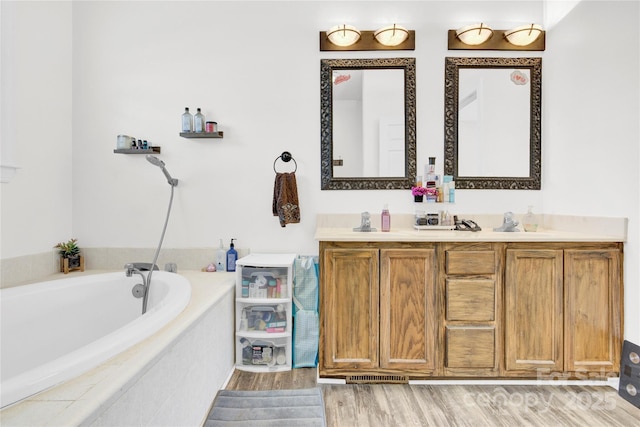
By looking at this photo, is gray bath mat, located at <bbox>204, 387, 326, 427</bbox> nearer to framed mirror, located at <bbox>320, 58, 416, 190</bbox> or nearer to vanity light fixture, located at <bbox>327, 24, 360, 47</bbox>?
framed mirror, located at <bbox>320, 58, 416, 190</bbox>

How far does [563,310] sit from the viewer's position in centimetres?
191

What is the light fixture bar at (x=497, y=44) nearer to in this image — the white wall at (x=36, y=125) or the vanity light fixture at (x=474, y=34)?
the vanity light fixture at (x=474, y=34)

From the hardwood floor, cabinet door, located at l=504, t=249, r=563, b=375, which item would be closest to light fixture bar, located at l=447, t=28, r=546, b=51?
cabinet door, located at l=504, t=249, r=563, b=375

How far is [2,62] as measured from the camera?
191 cm

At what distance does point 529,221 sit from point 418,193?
84 centimetres

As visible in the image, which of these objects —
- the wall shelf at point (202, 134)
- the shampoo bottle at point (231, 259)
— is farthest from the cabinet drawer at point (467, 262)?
the wall shelf at point (202, 134)

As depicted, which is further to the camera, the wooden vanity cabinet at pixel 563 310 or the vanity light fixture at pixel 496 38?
the vanity light fixture at pixel 496 38

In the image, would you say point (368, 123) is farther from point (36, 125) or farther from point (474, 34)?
point (36, 125)

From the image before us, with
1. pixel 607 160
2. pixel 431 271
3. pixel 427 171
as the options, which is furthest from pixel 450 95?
pixel 431 271

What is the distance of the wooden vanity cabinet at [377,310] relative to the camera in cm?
195

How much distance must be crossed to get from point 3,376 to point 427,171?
2.63 meters

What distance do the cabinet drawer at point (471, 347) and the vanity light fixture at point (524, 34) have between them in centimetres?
207

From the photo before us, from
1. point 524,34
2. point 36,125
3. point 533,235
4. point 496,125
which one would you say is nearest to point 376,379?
point 533,235

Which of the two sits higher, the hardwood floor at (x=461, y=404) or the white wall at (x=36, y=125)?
the white wall at (x=36, y=125)
